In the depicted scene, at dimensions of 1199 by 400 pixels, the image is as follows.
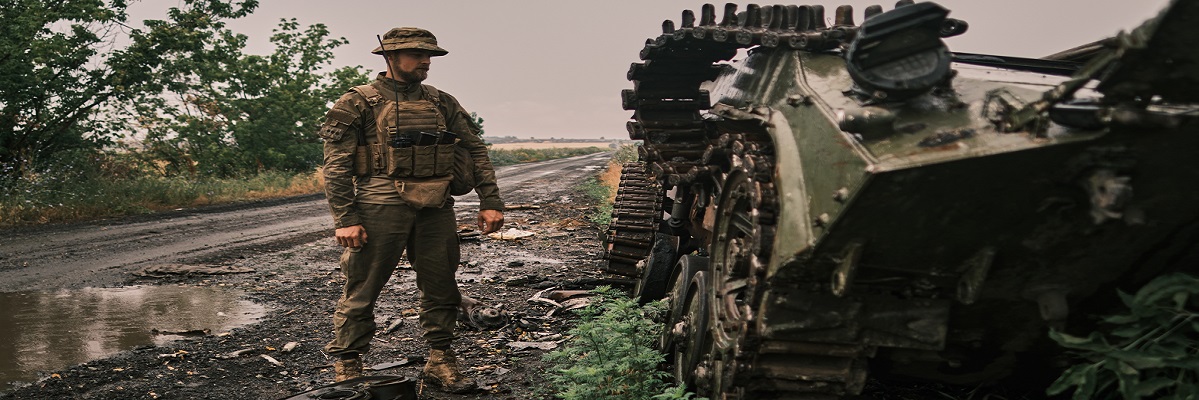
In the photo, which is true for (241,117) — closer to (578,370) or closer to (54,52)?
(54,52)

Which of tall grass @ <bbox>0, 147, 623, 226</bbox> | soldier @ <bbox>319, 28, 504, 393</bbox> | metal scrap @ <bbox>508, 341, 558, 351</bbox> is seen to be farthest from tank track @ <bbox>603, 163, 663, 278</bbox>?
tall grass @ <bbox>0, 147, 623, 226</bbox>

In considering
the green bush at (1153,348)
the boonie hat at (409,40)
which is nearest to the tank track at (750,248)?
the green bush at (1153,348)

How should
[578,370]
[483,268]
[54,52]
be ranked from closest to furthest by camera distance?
[578,370] → [483,268] → [54,52]

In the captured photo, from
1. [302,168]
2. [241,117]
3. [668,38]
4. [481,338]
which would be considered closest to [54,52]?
[241,117]

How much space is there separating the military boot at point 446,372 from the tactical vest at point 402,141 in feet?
3.47

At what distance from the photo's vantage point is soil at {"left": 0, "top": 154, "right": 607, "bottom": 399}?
5141 mm

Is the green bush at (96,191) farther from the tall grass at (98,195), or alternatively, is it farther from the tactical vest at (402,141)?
the tactical vest at (402,141)

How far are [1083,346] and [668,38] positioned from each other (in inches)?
116

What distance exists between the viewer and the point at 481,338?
6.27 meters

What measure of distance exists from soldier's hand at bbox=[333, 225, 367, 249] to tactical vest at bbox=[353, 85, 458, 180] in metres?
0.34

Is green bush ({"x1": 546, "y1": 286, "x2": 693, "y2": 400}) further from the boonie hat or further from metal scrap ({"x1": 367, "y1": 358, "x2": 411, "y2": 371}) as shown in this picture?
the boonie hat

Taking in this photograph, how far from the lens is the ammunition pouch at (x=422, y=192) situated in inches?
193

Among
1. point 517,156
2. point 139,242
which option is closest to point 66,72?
point 139,242

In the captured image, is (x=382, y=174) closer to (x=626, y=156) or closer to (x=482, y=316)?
(x=482, y=316)
